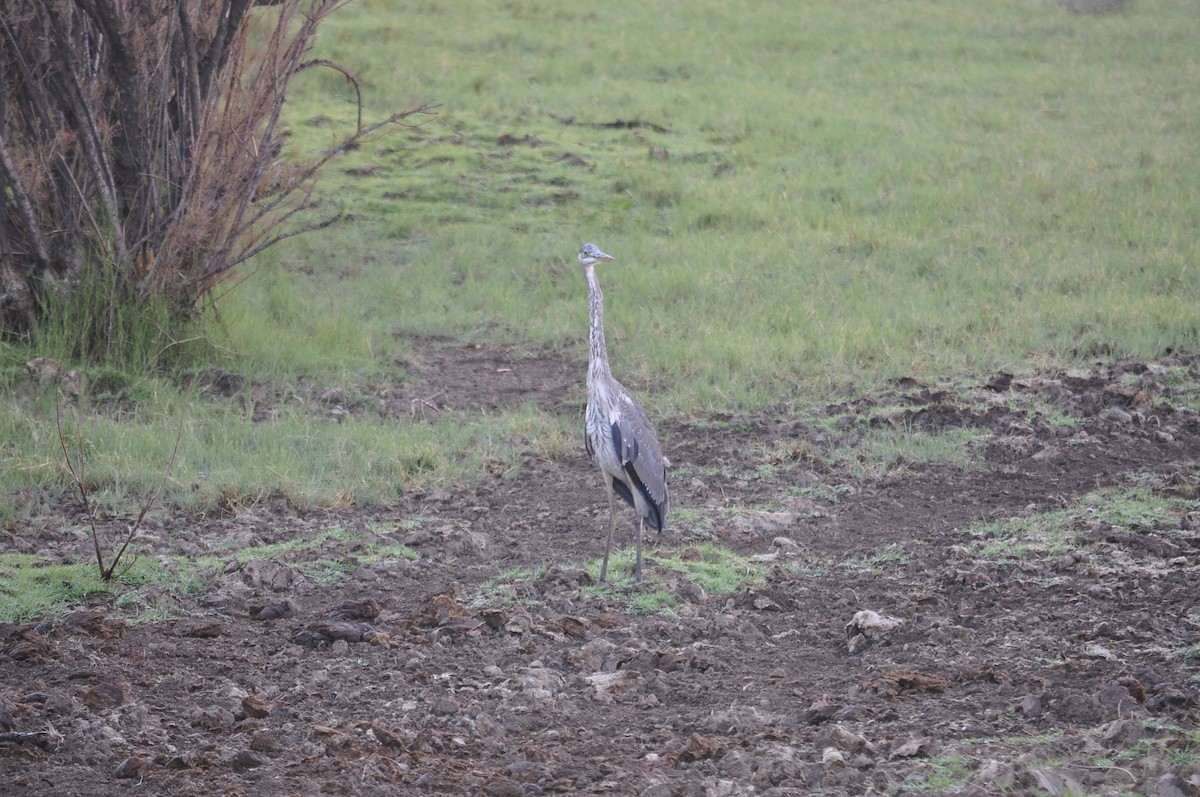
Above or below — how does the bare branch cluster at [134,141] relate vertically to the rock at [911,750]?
above

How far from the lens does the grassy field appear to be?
845cm

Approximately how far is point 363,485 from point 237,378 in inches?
87.5

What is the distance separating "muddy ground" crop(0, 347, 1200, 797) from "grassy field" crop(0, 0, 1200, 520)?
109cm

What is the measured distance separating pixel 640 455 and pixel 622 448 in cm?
11

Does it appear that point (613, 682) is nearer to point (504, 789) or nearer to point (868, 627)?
point (504, 789)

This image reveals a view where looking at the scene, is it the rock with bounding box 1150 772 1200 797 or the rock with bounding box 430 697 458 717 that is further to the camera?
the rock with bounding box 430 697 458 717

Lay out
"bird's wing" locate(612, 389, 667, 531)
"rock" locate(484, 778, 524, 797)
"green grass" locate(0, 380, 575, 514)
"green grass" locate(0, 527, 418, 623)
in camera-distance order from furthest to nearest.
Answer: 1. "green grass" locate(0, 380, 575, 514)
2. "bird's wing" locate(612, 389, 667, 531)
3. "green grass" locate(0, 527, 418, 623)
4. "rock" locate(484, 778, 524, 797)

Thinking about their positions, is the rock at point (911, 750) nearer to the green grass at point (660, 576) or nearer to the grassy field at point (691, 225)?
the green grass at point (660, 576)

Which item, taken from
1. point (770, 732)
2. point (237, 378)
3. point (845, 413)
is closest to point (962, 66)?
point (845, 413)

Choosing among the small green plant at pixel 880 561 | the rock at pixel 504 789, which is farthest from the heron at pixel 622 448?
the rock at pixel 504 789

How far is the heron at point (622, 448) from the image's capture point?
6152 mm

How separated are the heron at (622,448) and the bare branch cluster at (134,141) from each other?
342 cm

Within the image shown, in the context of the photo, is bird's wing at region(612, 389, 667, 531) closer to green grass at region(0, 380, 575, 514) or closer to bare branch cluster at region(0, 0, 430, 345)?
green grass at region(0, 380, 575, 514)

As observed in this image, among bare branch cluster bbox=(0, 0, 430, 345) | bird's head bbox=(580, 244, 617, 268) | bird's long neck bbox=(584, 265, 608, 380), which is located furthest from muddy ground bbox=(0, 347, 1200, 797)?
bare branch cluster bbox=(0, 0, 430, 345)
